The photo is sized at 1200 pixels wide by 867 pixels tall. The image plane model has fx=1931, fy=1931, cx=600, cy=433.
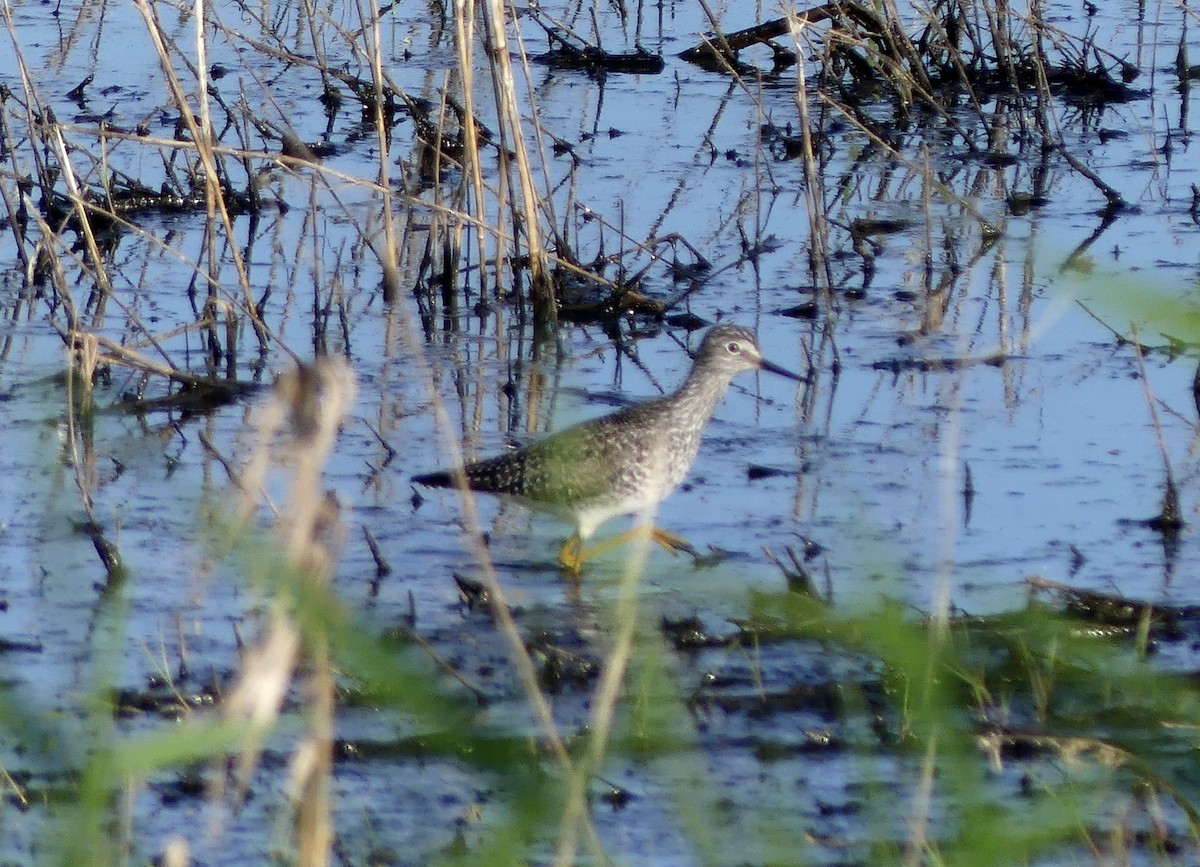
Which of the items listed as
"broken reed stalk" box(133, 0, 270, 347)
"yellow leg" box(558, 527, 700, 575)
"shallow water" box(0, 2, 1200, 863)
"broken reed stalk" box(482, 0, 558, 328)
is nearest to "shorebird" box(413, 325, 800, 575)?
"yellow leg" box(558, 527, 700, 575)

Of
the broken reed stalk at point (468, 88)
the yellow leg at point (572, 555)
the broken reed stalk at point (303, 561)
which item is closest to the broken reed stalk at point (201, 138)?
the broken reed stalk at point (468, 88)

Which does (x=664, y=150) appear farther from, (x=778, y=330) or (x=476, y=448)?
(x=476, y=448)

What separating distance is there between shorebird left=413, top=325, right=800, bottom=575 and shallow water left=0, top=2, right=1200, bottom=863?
17 cm

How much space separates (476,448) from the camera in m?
6.12

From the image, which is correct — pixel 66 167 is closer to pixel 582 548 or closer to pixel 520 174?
pixel 520 174

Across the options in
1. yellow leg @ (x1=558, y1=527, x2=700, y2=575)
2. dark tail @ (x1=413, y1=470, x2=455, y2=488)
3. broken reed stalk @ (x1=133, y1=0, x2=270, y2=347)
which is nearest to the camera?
yellow leg @ (x1=558, y1=527, x2=700, y2=575)

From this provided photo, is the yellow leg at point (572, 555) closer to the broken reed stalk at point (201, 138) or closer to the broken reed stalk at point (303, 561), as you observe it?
the broken reed stalk at point (201, 138)

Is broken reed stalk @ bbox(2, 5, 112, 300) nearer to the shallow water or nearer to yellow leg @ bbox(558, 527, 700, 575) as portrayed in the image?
the shallow water

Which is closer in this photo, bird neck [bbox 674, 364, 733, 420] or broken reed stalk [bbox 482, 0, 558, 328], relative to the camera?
bird neck [bbox 674, 364, 733, 420]

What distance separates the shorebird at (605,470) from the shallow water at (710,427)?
17 centimetres

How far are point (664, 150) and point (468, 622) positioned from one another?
5421 mm

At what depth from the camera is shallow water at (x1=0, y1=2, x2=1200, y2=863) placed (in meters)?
3.78

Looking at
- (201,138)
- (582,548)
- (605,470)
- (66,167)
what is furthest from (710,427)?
(66,167)

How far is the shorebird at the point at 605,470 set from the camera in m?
5.04
